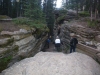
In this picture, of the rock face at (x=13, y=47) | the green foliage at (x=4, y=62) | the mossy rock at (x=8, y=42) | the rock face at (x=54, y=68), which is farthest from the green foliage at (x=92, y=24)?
the green foliage at (x=4, y=62)

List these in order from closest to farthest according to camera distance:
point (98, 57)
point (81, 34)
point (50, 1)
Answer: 1. point (98, 57)
2. point (81, 34)
3. point (50, 1)

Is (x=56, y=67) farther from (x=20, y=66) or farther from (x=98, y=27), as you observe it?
(x=98, y=27)

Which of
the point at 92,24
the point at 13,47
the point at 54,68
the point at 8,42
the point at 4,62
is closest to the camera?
the point at 54,68

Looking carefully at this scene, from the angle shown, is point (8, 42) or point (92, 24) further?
point (92, 24)

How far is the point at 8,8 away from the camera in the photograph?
32.5m

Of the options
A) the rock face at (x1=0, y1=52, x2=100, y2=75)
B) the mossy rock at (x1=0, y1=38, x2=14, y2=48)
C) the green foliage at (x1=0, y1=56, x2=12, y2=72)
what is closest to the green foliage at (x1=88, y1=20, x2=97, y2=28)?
the rock face at (x1=0, y1=52, x2=100, y2=75)

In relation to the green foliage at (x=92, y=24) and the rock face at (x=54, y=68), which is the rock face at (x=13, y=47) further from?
the green foliage at (x=92, y=24)

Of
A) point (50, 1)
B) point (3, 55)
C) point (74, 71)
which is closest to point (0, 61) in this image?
point (3, 55)

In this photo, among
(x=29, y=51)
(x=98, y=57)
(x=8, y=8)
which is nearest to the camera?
(x=98, y=57)

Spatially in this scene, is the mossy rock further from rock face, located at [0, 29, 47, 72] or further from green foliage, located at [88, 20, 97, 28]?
green foliage, located at [88, 20, 97, 28]

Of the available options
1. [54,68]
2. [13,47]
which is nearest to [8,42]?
[13,47]

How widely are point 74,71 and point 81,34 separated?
9000mm

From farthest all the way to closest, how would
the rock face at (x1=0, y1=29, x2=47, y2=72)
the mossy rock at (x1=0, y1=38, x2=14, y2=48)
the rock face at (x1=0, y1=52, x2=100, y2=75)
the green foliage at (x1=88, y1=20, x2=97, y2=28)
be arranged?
the green foliage at (x1=88, y1=20, x2=97, y2=28), the mossy rock at (x1=0, y1=38, x2=14, y2=48), the rock face at (x1=0, y1=29, x2=47, y2=72), the rock face at (x1=0, y1=52, x2=100, y2=75)

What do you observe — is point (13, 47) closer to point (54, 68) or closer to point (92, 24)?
point (54, 68)
